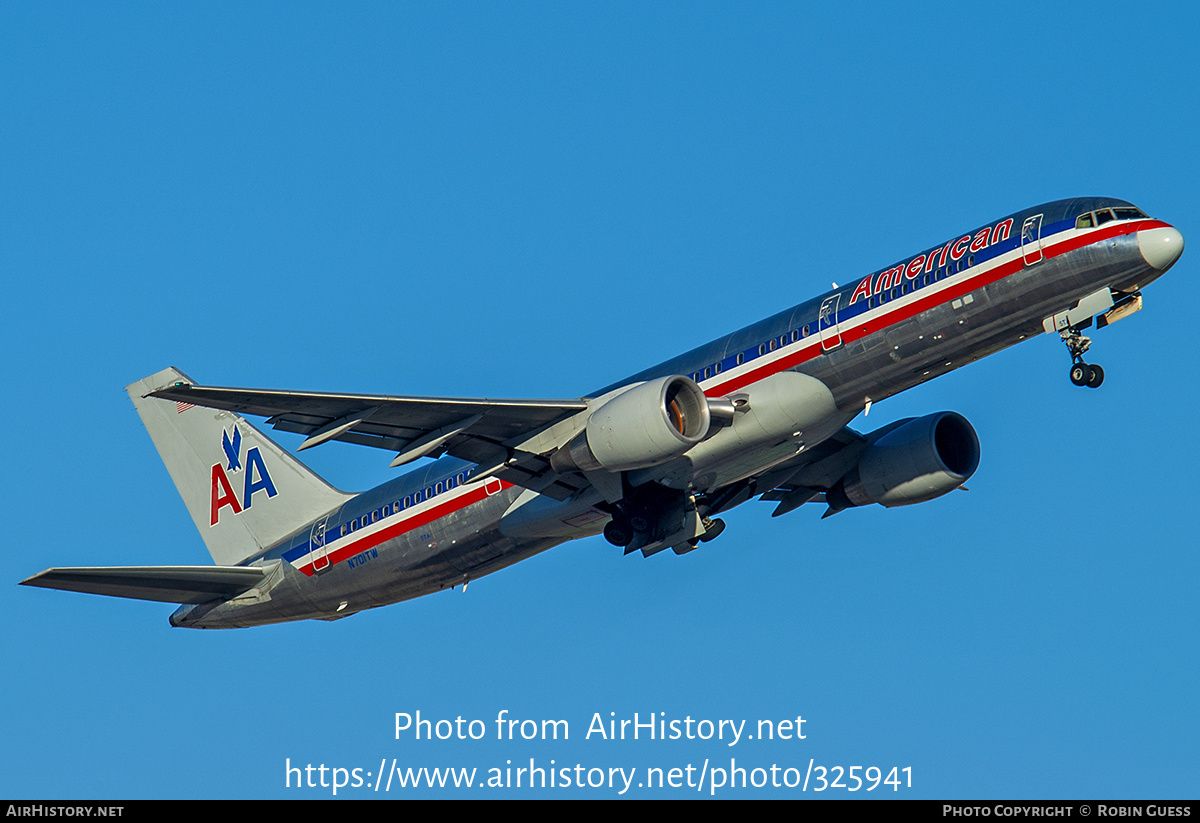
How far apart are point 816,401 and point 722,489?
505cm

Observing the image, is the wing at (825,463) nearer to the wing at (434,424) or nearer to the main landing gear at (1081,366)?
the wing at (434,424)

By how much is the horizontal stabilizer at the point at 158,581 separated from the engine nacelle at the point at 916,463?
1580 centimetres

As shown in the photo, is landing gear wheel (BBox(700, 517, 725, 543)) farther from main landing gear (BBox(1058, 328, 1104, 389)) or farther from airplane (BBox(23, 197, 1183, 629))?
main landing gear (BBox(1058, 328, 1104, 389))

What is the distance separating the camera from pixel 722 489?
3638cm

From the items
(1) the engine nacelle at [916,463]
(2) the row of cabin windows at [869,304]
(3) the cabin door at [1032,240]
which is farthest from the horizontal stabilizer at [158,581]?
(3) the cabin door at [1032,240]

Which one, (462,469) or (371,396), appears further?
(462,469)

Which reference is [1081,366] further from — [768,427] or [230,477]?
[230,477]

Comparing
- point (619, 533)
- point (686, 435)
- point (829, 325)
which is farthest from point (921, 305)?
point (619, 533)

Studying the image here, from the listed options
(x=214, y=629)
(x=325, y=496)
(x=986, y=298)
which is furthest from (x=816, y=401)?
(x=214, y=629)

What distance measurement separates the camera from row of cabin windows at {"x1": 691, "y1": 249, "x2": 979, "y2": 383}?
31.2 m

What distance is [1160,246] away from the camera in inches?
1170

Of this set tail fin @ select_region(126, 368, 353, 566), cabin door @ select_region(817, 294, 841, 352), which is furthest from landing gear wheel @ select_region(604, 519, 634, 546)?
tail fin @ select_region(126, 368, 353, 566)
